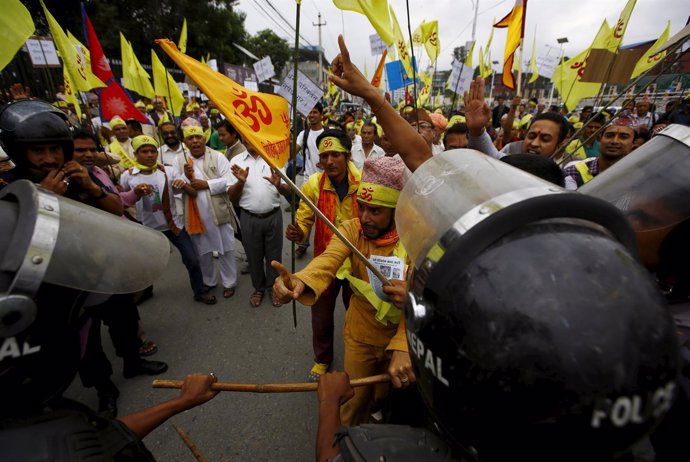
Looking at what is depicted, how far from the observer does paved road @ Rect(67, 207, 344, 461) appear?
2.28 metres

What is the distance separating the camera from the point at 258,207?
11.9ft

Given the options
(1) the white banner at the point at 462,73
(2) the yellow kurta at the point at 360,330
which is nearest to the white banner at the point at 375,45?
(1) the white banner at the point at 462,73

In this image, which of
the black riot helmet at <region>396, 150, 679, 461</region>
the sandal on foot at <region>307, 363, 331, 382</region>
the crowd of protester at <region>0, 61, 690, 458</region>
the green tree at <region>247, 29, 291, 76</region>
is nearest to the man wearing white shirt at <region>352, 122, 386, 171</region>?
the crowd of protester at <region>0, 61, 690, 458</region>

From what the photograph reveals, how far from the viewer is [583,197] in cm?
64

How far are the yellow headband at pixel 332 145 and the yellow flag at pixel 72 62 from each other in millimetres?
2959

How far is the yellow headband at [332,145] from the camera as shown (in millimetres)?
2832

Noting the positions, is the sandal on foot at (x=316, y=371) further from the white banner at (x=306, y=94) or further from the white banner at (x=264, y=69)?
the white banner at (x=264, y=69)

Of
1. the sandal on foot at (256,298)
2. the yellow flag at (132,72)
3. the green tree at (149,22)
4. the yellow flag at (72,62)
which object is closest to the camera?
the yellow flag at (72,62)

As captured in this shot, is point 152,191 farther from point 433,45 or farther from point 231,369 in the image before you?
point 433,45

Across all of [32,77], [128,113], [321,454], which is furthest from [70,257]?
[32,77]

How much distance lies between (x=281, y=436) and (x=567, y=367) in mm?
2288

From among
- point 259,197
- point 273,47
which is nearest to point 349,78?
point 259,197

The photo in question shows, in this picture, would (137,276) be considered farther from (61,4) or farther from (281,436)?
(61,4)

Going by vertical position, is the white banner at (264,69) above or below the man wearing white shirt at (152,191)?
above
